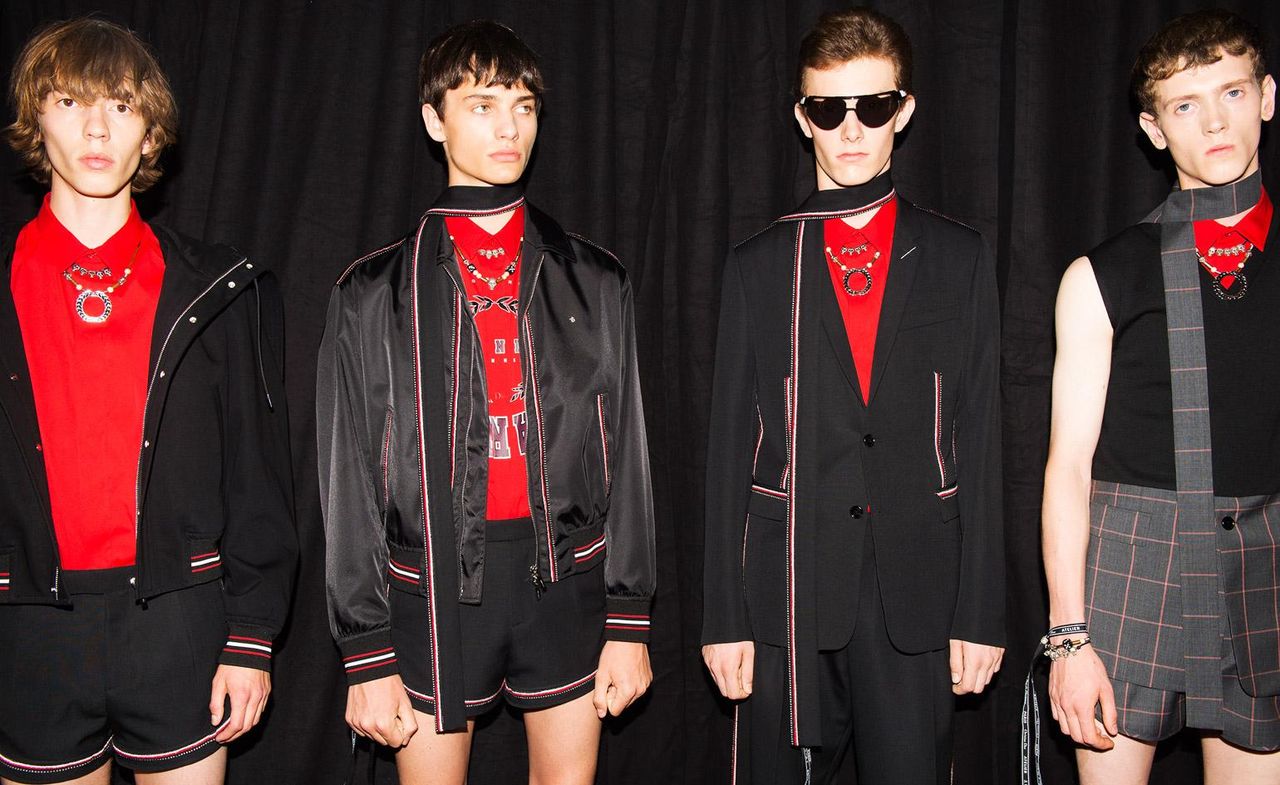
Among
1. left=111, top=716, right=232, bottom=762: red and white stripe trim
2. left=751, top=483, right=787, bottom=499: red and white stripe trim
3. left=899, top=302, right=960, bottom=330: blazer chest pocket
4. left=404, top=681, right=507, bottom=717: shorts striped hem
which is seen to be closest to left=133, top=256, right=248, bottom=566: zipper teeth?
left=111, top=716, right=232, bottom=762: red and white stripe trim

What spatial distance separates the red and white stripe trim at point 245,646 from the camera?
6.75 ft

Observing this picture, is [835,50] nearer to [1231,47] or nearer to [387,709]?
[1231,47]

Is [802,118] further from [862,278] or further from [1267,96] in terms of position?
[1267,96]

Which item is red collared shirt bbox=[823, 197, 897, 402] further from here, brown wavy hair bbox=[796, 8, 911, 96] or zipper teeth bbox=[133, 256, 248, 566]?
zipper teeth bbox=[133, 256, 248, 566]

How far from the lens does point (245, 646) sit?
6.77 feet

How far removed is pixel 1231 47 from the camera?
2.10 m

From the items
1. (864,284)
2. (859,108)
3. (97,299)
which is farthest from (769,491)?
(97,299)

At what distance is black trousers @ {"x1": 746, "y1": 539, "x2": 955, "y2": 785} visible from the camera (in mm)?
2092

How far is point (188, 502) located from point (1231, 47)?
230 centimetres

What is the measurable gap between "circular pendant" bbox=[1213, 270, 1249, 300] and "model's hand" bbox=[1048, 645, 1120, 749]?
0.77 meters

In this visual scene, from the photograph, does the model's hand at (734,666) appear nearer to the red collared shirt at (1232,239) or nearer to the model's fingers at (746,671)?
the model's fingers at (746,671)

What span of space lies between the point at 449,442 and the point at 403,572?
11.8 inches

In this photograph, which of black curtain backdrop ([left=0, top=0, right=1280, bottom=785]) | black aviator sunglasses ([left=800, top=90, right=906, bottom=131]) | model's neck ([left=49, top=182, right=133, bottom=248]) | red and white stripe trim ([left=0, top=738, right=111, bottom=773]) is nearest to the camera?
red and white stripe trim ([left=0, top=738, right=111, bottom=773])

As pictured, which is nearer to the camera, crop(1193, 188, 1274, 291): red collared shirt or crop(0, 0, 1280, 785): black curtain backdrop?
crop(1193, 188, 1274, 291): red collared shirt
